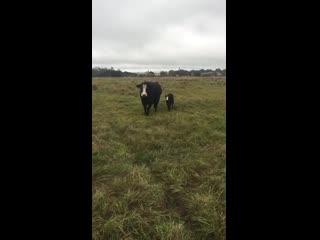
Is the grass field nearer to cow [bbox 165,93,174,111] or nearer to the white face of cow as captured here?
the white face of cow

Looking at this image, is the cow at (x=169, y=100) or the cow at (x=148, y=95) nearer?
the cow at (x=148, y=95)

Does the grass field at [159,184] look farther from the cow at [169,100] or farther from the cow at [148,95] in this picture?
the cow at [169,100]

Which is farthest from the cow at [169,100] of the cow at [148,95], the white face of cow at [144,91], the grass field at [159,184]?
the grass field at [159,184]

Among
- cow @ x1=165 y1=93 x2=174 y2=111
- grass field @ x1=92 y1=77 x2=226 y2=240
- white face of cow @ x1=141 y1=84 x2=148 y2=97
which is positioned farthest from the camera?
cow @ x1=165 y1=93 x2=174 y2=111

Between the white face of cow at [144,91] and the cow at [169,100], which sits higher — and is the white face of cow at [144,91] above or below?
above

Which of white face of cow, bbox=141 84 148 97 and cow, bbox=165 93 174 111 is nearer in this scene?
white face of cow, bbox=141 84 148 97

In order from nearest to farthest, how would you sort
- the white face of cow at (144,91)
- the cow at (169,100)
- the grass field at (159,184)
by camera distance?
the grass field at (159,184), the white face of cow at (144,91), the cow at (169,100)

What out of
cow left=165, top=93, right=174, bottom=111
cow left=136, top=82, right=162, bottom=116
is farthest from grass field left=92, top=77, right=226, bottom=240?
cow left=165, top=93, right=174, bottom=111

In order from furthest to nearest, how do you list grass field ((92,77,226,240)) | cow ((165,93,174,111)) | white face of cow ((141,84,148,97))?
cow ((165,93,174,111)) < white face of cow ((141,84,148,97)) < grass field ((92,77,226,240))

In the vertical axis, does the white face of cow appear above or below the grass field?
above

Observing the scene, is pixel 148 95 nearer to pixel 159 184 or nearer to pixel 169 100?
pixel 169 100
